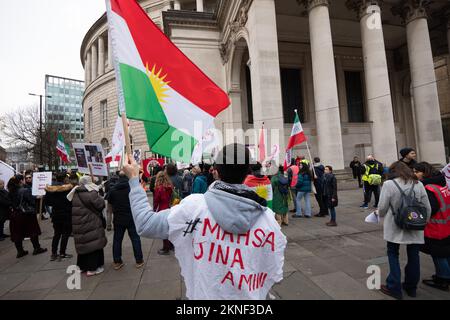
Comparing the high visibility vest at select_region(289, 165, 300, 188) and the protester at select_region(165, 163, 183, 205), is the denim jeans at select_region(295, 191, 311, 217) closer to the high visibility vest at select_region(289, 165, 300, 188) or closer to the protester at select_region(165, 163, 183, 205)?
the high visibility vest at select_region(289, 165, 300, 188)

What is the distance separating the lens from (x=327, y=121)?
46.2 ft

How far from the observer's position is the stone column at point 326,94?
46.0 feet

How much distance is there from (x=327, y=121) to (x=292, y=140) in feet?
19.3

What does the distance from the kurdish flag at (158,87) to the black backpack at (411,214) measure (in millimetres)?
2635

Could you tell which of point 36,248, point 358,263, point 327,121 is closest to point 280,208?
point 358,263

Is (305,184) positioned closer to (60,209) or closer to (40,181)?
(60,209)

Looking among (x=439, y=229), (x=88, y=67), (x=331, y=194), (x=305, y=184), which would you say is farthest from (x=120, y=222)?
(x=88, y=67)

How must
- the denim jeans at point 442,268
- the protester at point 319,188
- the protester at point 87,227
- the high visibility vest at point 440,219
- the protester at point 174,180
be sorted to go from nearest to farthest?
the high visibility vest at point 440,219
the denim jeans at point 442,268
the protester at point 87,227
the protester at point 174,180
the protester at point 319,188

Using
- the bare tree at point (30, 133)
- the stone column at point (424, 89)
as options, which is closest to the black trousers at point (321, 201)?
the stone column at point (424, 89)

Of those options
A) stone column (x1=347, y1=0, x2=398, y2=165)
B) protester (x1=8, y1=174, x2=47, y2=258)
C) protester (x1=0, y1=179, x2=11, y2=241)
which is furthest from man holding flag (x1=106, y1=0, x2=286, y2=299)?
stone column (x1=347, y1=0, x2=398, y2=165)

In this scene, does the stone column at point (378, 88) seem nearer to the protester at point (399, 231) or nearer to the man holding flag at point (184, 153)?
the protester at point (399, 231)

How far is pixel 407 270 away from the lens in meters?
3.44

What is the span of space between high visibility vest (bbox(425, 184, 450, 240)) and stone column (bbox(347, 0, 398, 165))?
1273cm
